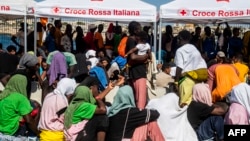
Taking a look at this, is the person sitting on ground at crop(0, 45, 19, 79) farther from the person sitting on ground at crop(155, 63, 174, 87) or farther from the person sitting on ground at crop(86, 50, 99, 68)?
the person sitting on ground at crop(155, 63, 174, 87)

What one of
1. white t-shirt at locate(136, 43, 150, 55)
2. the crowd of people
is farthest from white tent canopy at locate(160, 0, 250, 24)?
white t-shirt at locate(136, 43, 150, 55)

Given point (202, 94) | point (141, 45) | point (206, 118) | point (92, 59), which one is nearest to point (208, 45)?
point (92, 59)

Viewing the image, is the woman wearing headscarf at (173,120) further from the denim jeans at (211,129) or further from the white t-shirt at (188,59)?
the white t-shirt at (188,59)

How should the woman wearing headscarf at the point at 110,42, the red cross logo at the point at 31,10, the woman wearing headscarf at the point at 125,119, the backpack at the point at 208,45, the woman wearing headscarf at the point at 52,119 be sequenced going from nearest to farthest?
1. the woman wearing headscarf at the point at 125,119
2. the woman wearing headscarf at the point at 52,119
3. the red cross logo at the point at 31,10
4. the woman wearing headscarf at the point at 110,42
5. the backpack at the point at 208,45

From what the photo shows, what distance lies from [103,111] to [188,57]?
217 centimetres

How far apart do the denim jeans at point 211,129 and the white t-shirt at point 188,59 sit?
1.42 metres

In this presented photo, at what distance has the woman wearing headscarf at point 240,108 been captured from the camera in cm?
671

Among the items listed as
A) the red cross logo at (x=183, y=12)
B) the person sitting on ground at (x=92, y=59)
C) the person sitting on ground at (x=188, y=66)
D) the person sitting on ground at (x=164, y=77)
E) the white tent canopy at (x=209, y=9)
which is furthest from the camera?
the red cross logo at (x=183, y=12)

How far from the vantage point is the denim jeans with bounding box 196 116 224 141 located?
6.81m

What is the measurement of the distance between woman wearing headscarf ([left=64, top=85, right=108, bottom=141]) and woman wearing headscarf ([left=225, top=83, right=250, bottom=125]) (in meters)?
1.57

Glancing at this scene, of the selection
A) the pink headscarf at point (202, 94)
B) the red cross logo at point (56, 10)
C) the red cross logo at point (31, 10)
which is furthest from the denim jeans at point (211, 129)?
the red cross logo at point (31, 10)

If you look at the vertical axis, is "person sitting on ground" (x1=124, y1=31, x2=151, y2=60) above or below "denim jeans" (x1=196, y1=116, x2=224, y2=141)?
above

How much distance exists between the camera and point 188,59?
8.27m

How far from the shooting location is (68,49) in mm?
16250
